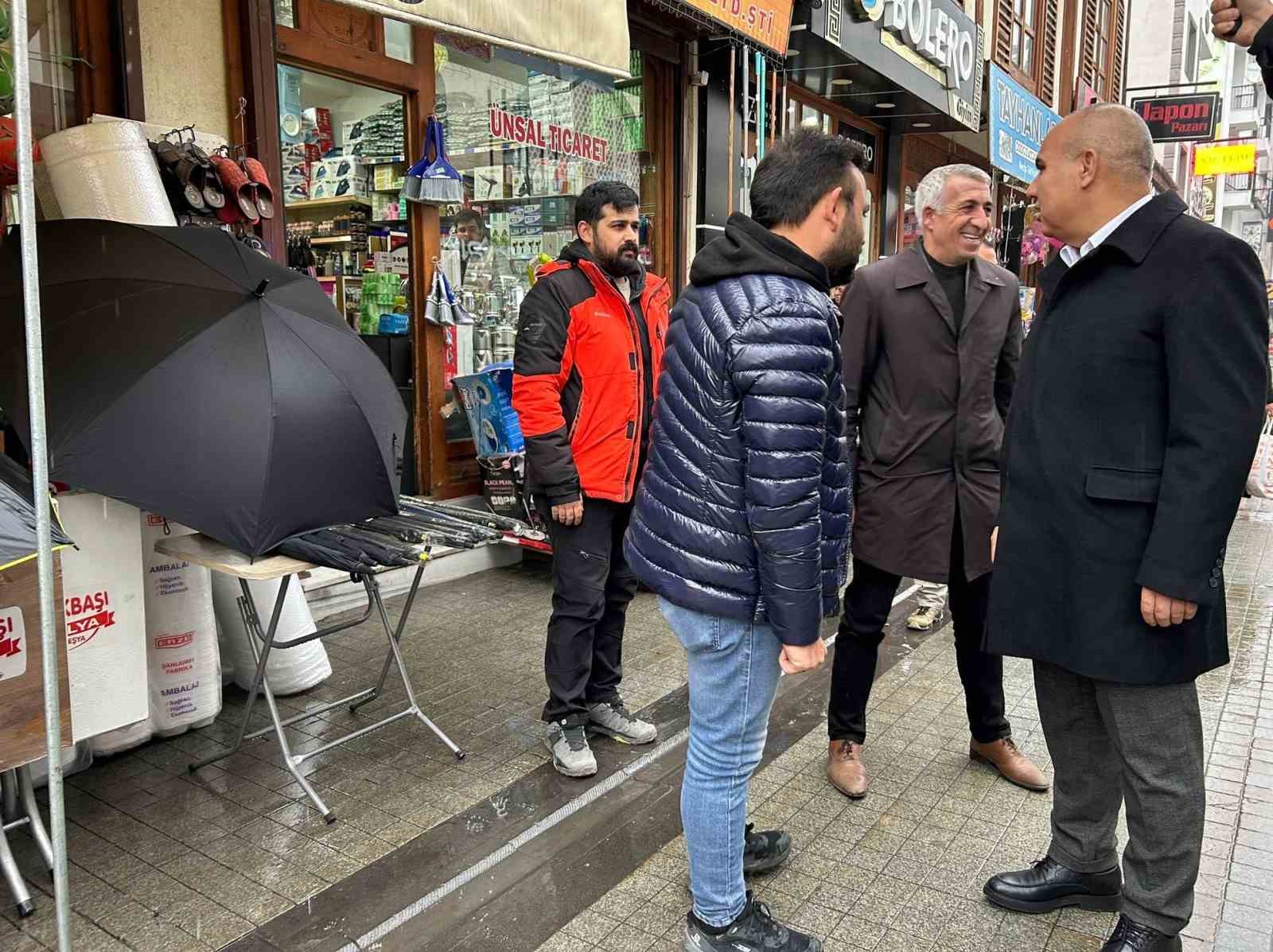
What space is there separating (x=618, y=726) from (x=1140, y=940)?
1.91 m

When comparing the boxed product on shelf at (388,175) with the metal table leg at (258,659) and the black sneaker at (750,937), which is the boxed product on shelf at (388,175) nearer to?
the metal table leg at (258,659)

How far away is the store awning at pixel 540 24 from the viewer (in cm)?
367

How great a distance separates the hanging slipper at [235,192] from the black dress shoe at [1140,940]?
3920 millimetres

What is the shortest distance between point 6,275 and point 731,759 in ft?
8.28

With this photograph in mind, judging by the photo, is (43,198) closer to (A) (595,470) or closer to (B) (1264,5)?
(A) (595,470)

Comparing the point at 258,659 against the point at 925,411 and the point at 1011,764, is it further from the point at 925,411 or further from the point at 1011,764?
the point at 1011,764

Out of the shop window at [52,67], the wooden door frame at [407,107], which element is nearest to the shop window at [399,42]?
the wooden door frame at [407,107]

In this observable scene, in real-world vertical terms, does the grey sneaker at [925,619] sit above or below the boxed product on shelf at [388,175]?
below

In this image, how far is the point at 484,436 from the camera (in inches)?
238

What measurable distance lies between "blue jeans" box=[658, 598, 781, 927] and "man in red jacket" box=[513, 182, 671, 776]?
112 cm

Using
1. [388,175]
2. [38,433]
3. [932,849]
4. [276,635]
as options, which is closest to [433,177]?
[388,175]

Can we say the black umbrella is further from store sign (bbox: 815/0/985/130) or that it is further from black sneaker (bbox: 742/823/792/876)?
store sign (bbox: 815/0/985/130)

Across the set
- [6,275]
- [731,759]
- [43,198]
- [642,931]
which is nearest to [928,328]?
[731,759]

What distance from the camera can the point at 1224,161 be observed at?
1878cm
